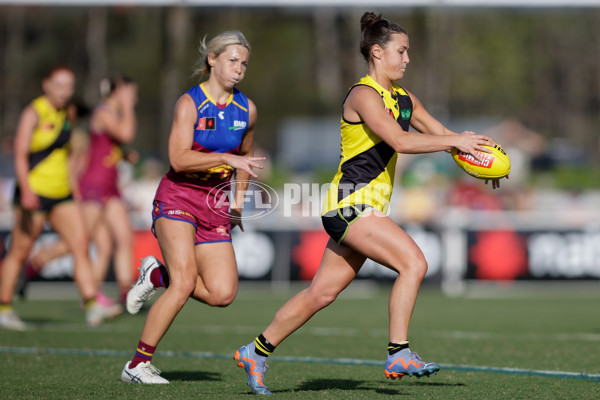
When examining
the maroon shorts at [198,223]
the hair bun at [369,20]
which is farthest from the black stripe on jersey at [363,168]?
the maroon shorts at [198,223]

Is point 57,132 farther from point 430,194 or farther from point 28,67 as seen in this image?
point 28,67

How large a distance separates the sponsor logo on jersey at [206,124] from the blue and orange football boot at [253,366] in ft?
4.69

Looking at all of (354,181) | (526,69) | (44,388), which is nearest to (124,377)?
(44,388)

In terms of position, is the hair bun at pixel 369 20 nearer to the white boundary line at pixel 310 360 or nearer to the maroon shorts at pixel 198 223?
the maroon shorts at pixel 198 223

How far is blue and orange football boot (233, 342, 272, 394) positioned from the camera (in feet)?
19.6

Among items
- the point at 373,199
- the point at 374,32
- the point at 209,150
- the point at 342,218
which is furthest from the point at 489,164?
the point at 209,150

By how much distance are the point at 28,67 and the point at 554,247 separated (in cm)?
3592

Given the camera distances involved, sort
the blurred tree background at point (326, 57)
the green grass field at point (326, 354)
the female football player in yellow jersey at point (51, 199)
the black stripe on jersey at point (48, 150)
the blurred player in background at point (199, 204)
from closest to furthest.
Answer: the green grass field at point (326, 354) → the blurred player in background at point (199, 204) → the female football player in yellow jersey at point (51, 199) → the black stripe on jersey at point (48, 150) → the blurred tree background at point (326, 57)

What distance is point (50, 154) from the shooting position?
10125 millimetres

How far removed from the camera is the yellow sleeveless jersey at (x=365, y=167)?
5.91m

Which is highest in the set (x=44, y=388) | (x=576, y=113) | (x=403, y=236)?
(x=576, y=113)

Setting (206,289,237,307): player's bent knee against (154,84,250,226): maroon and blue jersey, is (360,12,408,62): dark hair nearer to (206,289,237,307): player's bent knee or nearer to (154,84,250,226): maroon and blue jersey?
(154,84,250,226): maroon and blue jersey

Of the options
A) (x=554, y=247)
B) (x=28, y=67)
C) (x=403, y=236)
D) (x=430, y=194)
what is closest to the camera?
(x=403, y=236)

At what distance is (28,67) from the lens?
156 ft
